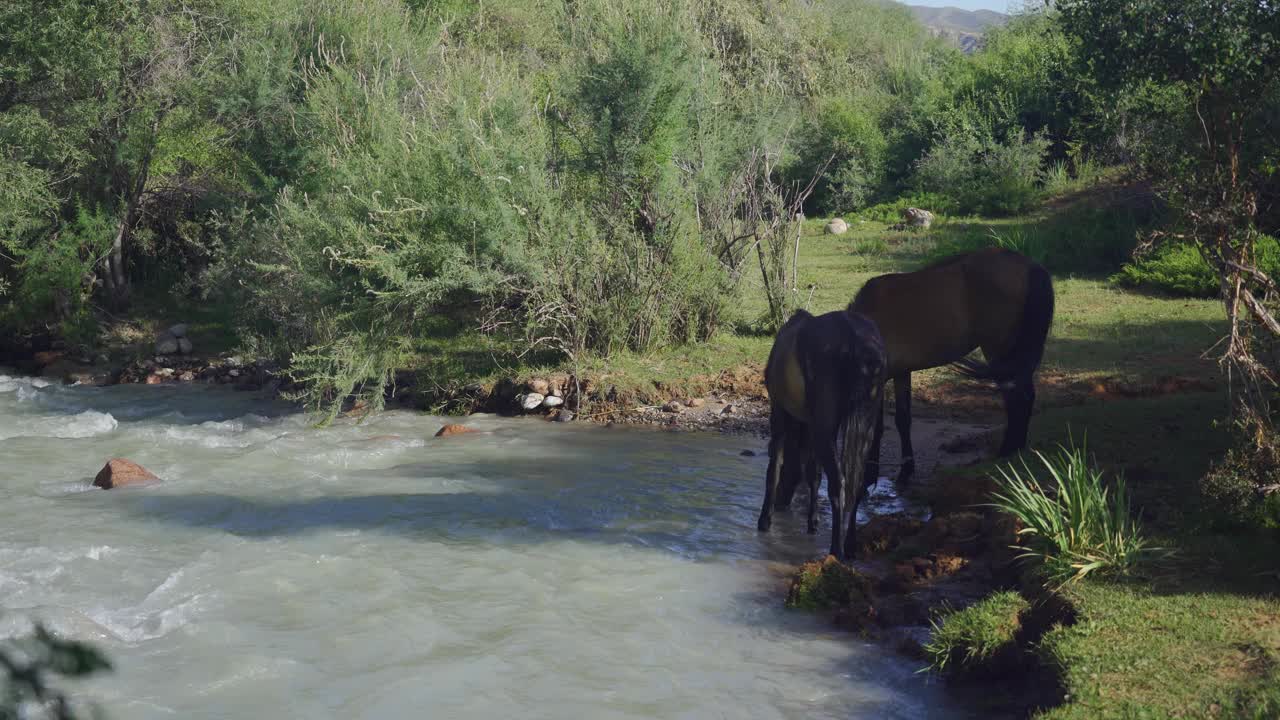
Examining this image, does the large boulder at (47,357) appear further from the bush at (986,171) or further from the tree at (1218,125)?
the bush at (986,171)

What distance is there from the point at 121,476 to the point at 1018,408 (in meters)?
8.47

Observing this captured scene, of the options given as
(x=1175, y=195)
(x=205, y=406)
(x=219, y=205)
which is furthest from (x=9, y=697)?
(x=219, y=205)

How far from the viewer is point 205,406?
1444cm

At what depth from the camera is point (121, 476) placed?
1010 cm

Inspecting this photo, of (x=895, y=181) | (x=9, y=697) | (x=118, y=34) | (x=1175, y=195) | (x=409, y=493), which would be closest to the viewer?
(x=9, y=697)

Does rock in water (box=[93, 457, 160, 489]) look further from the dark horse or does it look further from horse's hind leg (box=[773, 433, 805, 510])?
the dark horse

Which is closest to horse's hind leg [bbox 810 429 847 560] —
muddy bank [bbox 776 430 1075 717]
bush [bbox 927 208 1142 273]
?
muddy bank [bbox 776 430 1075 717]

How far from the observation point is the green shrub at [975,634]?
570 centimetres

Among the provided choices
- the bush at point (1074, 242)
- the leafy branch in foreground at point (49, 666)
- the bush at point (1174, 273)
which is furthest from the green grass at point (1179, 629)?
the bush at point (1074, 242)

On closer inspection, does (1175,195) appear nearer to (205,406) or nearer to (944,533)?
(944,533)

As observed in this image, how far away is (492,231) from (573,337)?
5.88 feet

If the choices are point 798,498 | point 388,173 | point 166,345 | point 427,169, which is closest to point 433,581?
point 798,498

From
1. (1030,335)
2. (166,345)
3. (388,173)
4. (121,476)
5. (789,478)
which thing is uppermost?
(388,173)

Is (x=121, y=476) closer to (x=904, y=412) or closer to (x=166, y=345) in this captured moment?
(x=904, y=412)
